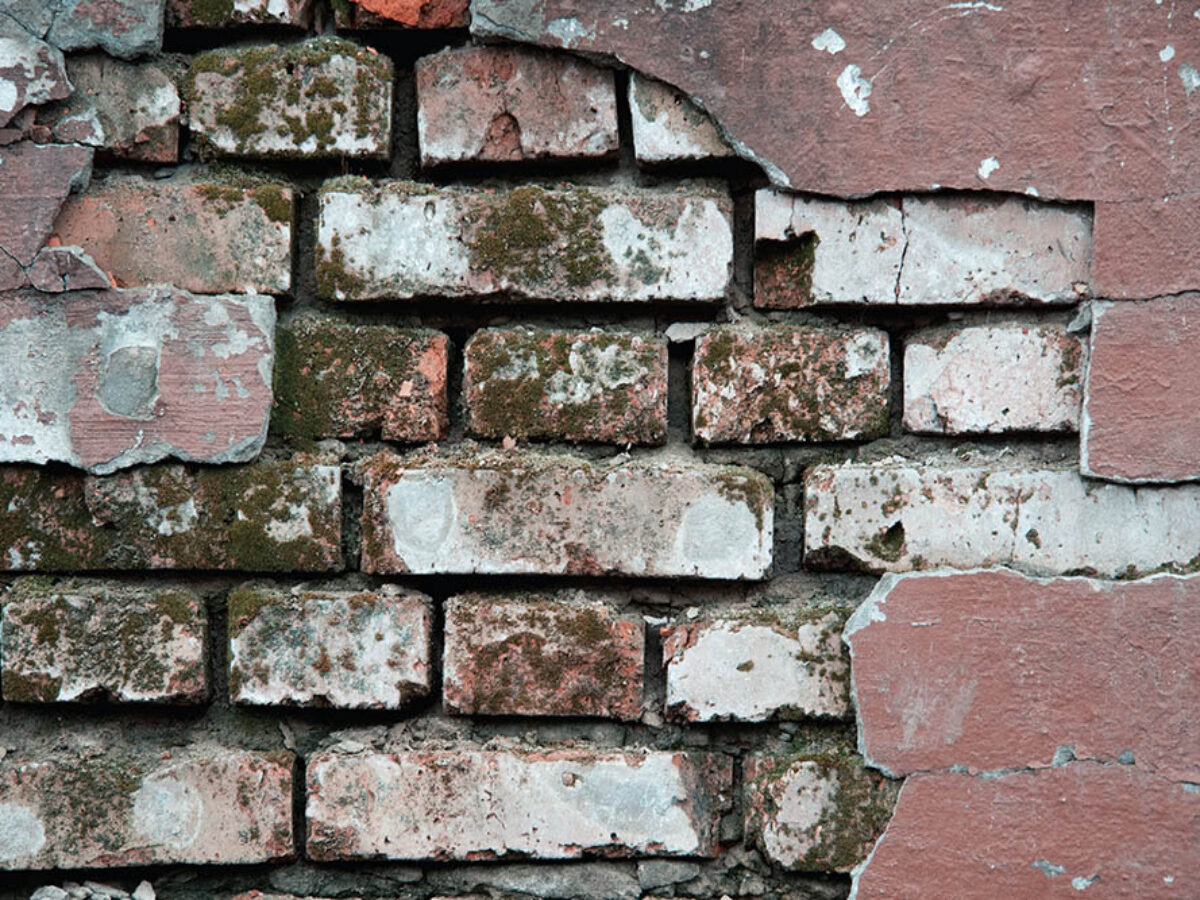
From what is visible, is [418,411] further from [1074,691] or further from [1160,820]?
[1160,820]

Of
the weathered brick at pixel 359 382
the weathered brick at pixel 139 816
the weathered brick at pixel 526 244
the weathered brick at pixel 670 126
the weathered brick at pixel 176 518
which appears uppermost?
the weathered brick at pixel 670 126

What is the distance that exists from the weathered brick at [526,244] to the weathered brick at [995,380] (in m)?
0.24

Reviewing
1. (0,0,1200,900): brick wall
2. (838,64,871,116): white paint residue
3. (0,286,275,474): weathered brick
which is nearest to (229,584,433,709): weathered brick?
(0,0,1200,900): brick wall

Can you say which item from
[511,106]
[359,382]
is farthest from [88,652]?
[511,106]

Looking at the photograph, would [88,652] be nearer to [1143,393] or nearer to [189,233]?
[189,233]

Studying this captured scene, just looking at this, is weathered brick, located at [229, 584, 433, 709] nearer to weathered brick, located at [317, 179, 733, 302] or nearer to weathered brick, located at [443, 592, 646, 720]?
weathered brick, located at [443, 592, 646, 720]

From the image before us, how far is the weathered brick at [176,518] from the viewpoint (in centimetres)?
117

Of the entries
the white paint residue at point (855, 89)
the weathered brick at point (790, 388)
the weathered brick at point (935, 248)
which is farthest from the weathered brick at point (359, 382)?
the white paint residue at point (855, 89)

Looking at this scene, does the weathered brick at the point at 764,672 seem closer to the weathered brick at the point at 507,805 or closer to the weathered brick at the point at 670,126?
the weathered brick at the point at 507,805

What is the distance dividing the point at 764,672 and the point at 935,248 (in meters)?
0.49

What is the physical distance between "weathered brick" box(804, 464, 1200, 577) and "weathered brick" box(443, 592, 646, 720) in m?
0.24

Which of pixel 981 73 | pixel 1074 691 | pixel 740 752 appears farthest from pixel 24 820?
pixel 981 73

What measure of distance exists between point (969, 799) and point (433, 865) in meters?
0.58

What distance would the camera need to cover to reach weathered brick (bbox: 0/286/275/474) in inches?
46.1
